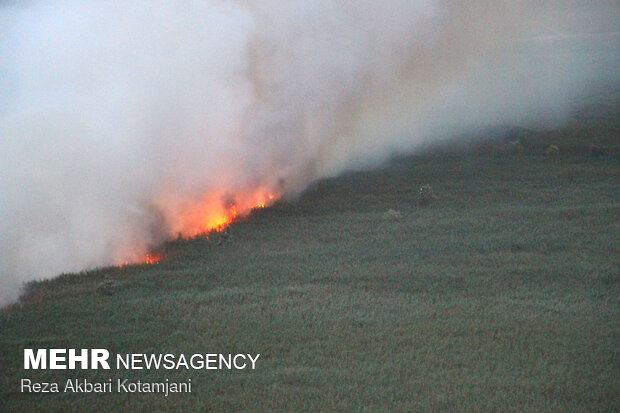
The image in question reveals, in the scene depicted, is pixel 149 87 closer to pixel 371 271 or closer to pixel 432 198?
pixel 371 271

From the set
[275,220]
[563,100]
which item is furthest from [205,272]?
[563,100]

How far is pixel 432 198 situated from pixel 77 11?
347 inches

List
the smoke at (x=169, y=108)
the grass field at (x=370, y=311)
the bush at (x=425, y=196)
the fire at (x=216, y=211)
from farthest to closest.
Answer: the bush at (x=425, y=196) → the fire at (x=216, y=211) → the smoke at (x=169, y=108) → the grass field at (x=370, y=311)

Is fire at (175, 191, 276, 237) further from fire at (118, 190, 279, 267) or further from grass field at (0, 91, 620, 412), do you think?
grass field at (0, 91, 620, 412)

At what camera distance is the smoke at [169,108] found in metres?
12.8

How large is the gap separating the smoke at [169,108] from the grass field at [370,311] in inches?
33.6

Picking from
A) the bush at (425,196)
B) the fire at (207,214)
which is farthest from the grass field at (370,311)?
the fire at (207,214)

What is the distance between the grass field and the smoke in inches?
33.6

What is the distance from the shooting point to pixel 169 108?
49.0 ft

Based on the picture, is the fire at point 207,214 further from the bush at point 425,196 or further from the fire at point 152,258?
the bush at point 425,196

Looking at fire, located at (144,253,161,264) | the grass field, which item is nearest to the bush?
the grass field

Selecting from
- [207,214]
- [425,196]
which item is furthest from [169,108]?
[425,196]

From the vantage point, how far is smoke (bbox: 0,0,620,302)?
12.8 m

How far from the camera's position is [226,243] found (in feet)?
46.5
